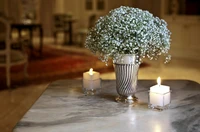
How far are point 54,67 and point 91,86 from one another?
3.94 metres

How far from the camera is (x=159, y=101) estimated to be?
180cm

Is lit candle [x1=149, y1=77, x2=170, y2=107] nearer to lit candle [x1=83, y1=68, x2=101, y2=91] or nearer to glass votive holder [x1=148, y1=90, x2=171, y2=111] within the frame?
glass votive holder [x1=148, y1=90, x2=171, y2=111]

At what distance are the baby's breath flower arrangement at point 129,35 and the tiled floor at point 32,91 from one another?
5.58 ft

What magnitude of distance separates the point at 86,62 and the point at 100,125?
16.2 ft

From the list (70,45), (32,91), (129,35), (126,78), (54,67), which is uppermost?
(129,35)

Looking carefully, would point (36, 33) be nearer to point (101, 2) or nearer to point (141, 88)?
point (101, 2)

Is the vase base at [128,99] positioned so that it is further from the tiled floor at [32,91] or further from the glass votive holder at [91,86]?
the tiled floor at [32,91]

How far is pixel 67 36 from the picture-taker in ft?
33.3

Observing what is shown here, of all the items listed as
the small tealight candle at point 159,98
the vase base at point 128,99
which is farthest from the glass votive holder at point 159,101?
the vase base at point 128,99

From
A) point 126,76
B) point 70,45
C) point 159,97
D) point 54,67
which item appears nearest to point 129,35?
point 126,76

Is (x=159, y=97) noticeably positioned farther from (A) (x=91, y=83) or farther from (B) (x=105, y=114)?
(A) (x=91, y=83)

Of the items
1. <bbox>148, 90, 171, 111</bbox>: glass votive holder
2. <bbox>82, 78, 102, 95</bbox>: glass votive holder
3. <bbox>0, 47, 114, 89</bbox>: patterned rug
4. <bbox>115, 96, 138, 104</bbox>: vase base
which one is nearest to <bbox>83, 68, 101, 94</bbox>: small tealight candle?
<bbox>82, 78, 102, 95</bbox>: glass votive holder

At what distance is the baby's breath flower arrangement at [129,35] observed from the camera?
1.78 meters

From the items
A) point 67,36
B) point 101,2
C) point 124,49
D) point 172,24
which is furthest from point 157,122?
point 67,36
